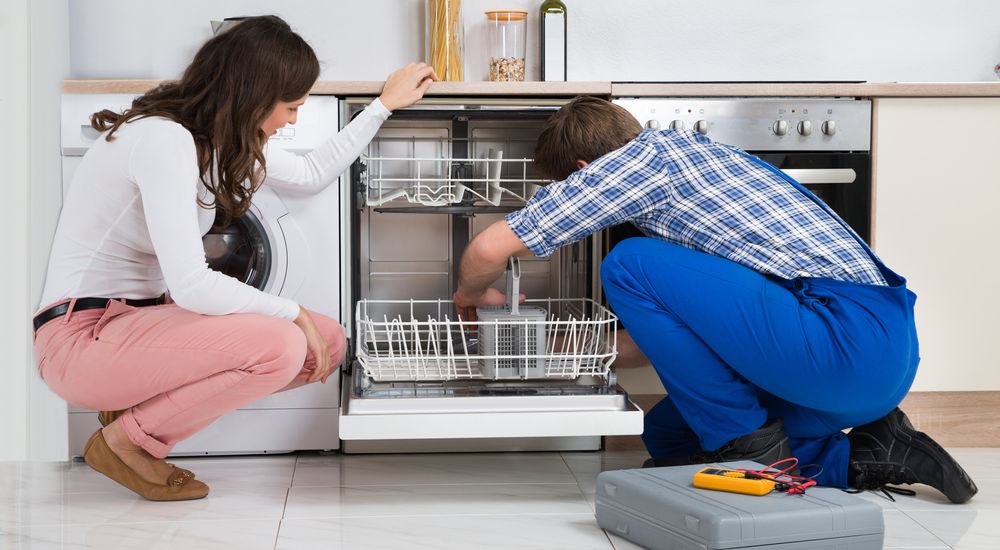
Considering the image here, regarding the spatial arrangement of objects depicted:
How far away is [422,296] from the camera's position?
298 centimetres

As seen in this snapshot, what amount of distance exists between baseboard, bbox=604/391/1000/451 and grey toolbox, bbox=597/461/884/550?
82cm

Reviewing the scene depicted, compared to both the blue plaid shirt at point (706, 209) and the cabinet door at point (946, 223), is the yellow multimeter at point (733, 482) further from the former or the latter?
the cabinet door at point (946, 223)

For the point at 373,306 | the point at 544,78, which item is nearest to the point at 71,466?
the point at 373,306

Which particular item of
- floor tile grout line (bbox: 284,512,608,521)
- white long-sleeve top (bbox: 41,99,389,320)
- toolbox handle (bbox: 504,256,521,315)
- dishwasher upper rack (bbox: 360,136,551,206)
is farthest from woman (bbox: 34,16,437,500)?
dishwasher upper rack (bbox: 360,136,551,206)

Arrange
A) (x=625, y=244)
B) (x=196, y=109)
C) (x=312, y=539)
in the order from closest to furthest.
Result: (x=312, y=539)
(x=196, y=109)
(x=625, y=244)

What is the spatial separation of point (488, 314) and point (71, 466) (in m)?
1.19

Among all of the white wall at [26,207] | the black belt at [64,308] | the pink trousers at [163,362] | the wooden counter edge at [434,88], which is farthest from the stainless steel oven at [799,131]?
the white wall at [26,207]

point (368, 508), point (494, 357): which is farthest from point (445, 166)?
point (368, 508)

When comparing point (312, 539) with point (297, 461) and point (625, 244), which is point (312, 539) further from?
point (625, 244)

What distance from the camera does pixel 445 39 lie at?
3057 millimetres

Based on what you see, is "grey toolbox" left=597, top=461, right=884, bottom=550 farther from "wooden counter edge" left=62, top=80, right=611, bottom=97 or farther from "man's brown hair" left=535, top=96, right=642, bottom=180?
"wooden counter edge" left=62, top=80, right=611, bottom=97

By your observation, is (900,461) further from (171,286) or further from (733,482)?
(171,286)

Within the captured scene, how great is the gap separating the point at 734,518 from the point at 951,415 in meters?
1.36

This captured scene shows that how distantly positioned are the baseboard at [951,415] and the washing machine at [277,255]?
86 centimetres
